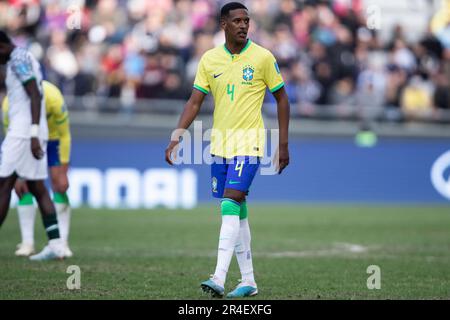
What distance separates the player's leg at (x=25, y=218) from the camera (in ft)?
40.4

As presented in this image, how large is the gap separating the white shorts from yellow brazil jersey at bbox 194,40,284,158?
284 cm

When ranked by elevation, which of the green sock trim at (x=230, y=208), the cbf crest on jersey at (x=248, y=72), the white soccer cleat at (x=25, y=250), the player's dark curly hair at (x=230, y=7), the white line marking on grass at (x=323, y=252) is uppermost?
the player's dark curly hair at (x=230, y=7)

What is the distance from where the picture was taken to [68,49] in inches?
868

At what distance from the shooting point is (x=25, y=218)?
1264 centimetres

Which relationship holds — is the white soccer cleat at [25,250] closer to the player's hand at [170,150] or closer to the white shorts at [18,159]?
the white shorts at [18,159]

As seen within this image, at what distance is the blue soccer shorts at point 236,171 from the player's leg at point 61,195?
3812 millimetres

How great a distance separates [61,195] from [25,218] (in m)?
0.61

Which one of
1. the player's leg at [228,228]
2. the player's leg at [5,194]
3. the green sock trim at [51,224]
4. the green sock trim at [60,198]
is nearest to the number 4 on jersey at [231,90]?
the player's leg at [228,228]

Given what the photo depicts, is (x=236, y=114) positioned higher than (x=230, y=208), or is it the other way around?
(x=236, y=114)

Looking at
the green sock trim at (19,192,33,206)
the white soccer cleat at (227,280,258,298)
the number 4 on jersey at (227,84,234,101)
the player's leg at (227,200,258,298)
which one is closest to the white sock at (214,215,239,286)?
the white soccer cleat at (227,280,258,298)

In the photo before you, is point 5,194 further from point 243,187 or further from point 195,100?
point 243,187

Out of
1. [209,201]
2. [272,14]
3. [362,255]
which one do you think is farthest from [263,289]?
[272,14]

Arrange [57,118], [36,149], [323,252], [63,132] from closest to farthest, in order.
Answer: [36,149], [57,118], [63,132], [323,252]

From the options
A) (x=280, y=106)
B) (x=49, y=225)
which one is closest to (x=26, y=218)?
(x=49, y=225)
